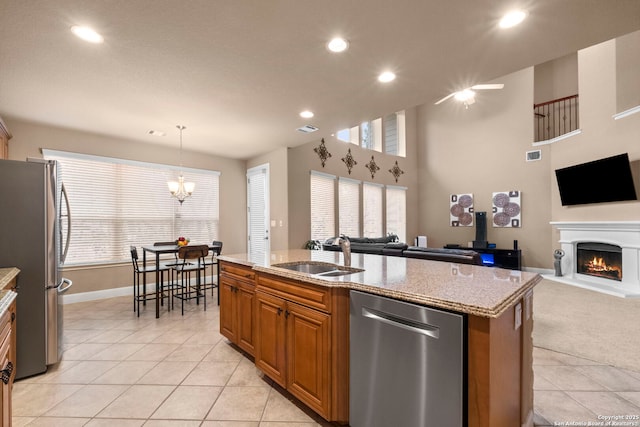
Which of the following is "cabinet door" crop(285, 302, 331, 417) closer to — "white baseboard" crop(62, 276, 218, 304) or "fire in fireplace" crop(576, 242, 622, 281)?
"white baseboard" crop(62, 276, 218, 304)

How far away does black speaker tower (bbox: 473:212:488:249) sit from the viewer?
7.52m

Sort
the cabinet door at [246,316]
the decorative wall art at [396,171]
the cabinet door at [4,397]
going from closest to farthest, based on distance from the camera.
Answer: the cabinet door at [4,397] → the cabinet door at [246,316] → the decorative wall art at [396,171]

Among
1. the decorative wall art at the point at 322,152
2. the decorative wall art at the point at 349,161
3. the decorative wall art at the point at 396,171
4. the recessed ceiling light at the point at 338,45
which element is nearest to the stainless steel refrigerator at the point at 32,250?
the recessed ceiling light at the point at 338,45

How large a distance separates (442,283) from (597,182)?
239 inches

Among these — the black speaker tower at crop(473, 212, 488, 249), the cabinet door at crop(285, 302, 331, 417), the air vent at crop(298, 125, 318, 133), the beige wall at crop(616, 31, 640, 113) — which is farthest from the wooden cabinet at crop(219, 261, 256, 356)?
the beige wall at crop(616, 31, 640, 113)

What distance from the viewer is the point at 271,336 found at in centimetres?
216

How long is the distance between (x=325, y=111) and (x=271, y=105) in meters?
0.69

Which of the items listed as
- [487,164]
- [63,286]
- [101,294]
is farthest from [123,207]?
[487,164]

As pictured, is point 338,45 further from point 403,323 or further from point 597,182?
point 597,182

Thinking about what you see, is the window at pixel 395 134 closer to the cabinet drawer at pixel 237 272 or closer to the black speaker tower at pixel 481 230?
the black speaker tower at pixel 481 230

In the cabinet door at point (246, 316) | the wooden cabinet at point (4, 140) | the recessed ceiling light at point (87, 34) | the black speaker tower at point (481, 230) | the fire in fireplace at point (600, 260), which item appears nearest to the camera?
the recessed ceiling light at point (87, 34)

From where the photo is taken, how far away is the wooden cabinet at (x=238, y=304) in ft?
8.39

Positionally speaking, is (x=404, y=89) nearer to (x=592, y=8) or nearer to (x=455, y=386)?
(x=592, y=8)

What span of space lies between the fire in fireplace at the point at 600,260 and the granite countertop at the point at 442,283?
5406mm
